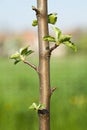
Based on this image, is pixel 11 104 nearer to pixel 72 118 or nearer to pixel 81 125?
pixel 72 118

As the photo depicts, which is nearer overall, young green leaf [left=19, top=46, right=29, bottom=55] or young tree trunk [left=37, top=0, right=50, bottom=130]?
young tree trunk [left=37, top=0, right=50, bottom=130]

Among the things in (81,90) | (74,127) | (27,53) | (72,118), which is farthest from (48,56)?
(81,90)

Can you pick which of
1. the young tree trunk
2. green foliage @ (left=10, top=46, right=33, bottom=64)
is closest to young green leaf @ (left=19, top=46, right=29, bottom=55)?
green foliage @ (left=10, top=46, right=33, bottom=64)

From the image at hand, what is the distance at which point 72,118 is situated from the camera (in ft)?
11.9

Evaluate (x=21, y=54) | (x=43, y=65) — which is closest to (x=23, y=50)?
(x=21, y=54)

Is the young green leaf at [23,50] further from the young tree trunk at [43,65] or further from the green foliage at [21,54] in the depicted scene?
the young tree trunk at [43,65]

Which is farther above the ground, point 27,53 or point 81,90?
point 27,53

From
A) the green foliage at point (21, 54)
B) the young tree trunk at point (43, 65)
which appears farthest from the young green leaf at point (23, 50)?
the young tree trunk at point (43, 65)

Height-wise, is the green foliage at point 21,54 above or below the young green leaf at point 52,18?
below

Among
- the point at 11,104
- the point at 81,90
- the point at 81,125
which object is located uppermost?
the point at 81,125

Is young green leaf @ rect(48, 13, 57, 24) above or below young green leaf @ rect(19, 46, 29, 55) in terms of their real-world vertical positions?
above

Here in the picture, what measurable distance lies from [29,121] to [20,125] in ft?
0.45

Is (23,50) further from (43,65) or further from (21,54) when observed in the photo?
(43,65)

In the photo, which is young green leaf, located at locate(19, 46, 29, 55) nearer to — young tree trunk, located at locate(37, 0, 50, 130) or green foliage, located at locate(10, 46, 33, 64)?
green foliage, located at locate(10, 46, 33, 64)
